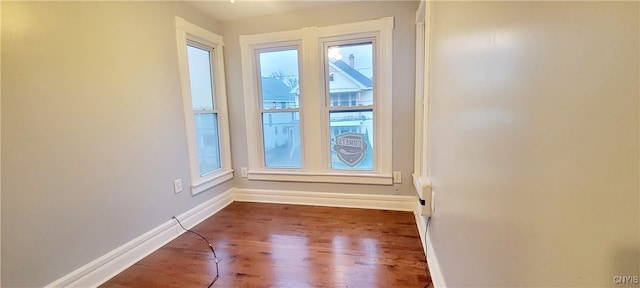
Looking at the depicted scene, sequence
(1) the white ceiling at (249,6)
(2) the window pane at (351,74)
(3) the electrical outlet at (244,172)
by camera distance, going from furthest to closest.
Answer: (3) the electrical outlet at (244,172) < (2) the window pane at (351,74) < (1) the white ceiling at (249,6)

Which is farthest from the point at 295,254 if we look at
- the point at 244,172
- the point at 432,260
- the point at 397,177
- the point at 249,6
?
the point at 249,6

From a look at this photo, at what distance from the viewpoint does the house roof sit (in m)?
2.91

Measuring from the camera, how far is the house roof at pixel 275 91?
114 inches

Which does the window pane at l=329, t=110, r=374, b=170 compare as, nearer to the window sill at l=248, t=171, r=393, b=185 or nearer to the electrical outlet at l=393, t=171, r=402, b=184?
the window sill at l=248, t=171, r=393, b=185

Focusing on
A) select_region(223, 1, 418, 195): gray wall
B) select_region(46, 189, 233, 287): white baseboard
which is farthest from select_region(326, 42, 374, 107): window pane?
select_region(46, 189, 233, 287): white baseboard

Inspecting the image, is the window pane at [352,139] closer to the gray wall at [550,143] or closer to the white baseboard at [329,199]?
the white baseboard at [329,199]

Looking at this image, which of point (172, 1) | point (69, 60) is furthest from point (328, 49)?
point (69, 60)

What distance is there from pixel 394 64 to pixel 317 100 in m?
0.86

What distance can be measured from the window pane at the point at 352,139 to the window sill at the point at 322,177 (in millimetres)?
117

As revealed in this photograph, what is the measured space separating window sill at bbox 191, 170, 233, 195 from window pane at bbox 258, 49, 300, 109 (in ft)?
3.03

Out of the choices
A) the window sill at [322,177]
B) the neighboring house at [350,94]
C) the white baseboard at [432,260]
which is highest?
the neighboring house at [350,94]

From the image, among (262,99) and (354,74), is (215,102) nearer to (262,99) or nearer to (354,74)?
(262,99)

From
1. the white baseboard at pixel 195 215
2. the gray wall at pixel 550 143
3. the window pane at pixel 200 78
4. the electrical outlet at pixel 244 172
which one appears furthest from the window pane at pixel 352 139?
the gray wall at pixel 550 143

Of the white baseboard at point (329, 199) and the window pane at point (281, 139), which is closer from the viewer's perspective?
the white baseboard at point (329, 199)
